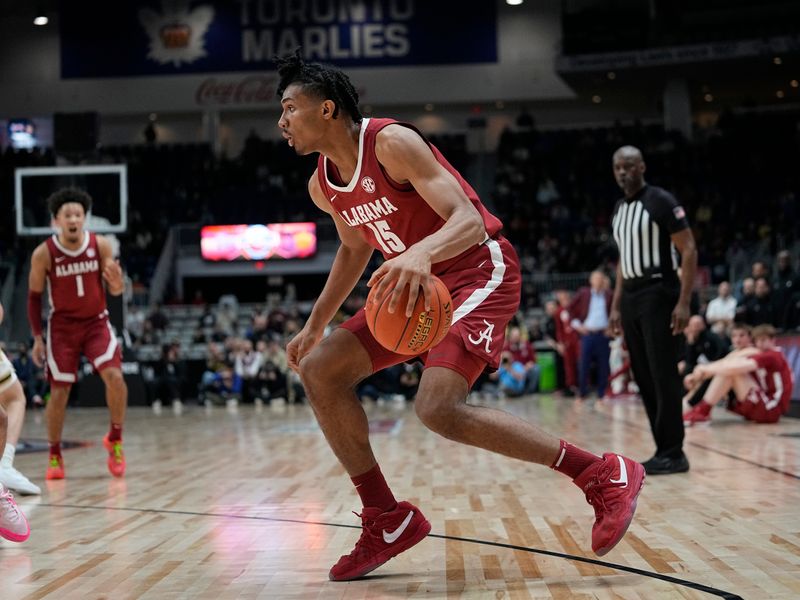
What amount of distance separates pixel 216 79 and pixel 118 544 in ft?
89.3

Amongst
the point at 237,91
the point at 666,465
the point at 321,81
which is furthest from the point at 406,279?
the point at 237,91

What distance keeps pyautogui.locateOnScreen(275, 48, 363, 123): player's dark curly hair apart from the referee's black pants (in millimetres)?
2718

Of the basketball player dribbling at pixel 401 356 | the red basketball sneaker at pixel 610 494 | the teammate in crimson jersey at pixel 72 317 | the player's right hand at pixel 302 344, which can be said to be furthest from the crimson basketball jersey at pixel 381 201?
the teammate in crimson jersey at pixel 72 317

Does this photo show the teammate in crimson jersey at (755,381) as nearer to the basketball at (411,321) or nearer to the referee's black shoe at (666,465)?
the referee's black shoe at (666,465)

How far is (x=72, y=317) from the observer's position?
648cm

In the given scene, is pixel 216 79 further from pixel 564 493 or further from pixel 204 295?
pixel 564 493

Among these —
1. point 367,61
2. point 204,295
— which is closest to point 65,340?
point 204,295

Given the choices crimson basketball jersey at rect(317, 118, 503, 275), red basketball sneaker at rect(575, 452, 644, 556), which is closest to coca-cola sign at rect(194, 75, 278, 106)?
crimson basketball jersey at rect(317, 118, 503, 275)

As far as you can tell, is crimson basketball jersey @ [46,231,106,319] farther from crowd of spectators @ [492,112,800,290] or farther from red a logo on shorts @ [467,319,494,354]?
crowd of spectators @ [492,112,800,290]

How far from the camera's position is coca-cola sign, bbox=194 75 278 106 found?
97.0ft

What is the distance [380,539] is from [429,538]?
59cm

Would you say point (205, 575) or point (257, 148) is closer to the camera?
point (205, 575)

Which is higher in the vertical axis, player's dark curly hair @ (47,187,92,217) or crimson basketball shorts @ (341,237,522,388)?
player's dark curly hair @ (47,187,92,217)

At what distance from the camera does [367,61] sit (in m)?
29.5
